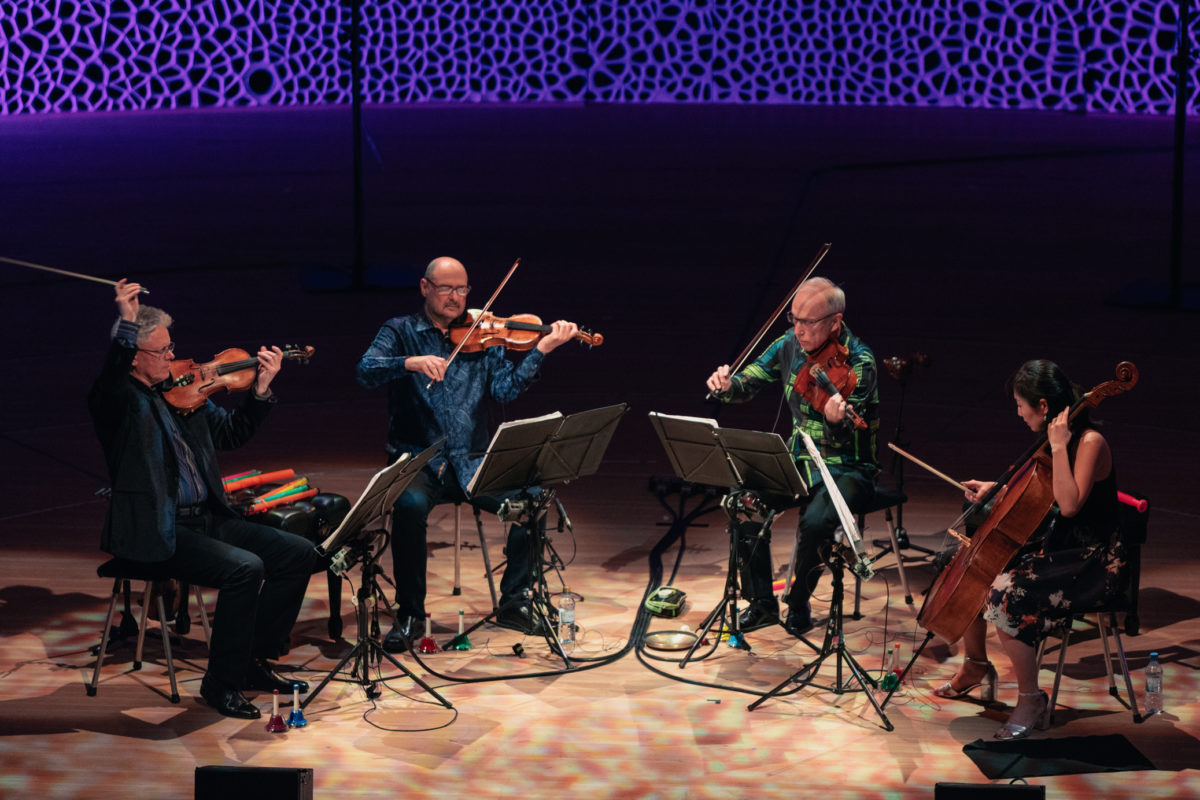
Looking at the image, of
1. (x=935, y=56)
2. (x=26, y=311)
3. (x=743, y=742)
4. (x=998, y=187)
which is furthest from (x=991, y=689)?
(x=935, y=56)

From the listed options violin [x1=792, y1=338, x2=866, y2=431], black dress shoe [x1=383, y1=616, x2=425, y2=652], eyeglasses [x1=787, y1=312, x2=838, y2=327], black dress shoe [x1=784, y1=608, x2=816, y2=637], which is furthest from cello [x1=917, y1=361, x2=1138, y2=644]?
black dress shoe [x1=383, y1=616, x2=425, y2=652]

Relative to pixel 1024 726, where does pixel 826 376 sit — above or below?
above

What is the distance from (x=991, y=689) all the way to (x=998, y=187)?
987cm

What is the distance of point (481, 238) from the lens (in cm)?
1256

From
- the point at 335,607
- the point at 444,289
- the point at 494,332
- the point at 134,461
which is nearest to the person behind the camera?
the point at 134,461

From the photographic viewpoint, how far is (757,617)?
582 centimetres

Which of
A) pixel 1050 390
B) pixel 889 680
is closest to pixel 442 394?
pixel 889 680

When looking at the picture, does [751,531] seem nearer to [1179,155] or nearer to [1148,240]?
[1179,155]

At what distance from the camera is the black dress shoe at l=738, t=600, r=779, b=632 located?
5.79 m

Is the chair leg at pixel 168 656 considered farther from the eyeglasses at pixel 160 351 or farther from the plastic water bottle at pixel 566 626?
the plastic water bottle at pixel 566 626

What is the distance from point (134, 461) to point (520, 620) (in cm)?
167

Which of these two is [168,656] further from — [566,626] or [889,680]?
[889,680]

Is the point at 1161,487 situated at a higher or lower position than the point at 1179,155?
lower

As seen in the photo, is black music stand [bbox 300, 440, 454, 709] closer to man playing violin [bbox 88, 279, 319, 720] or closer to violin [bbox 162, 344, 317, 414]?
man playing violin [bbox 88, 279, 319, 720]
